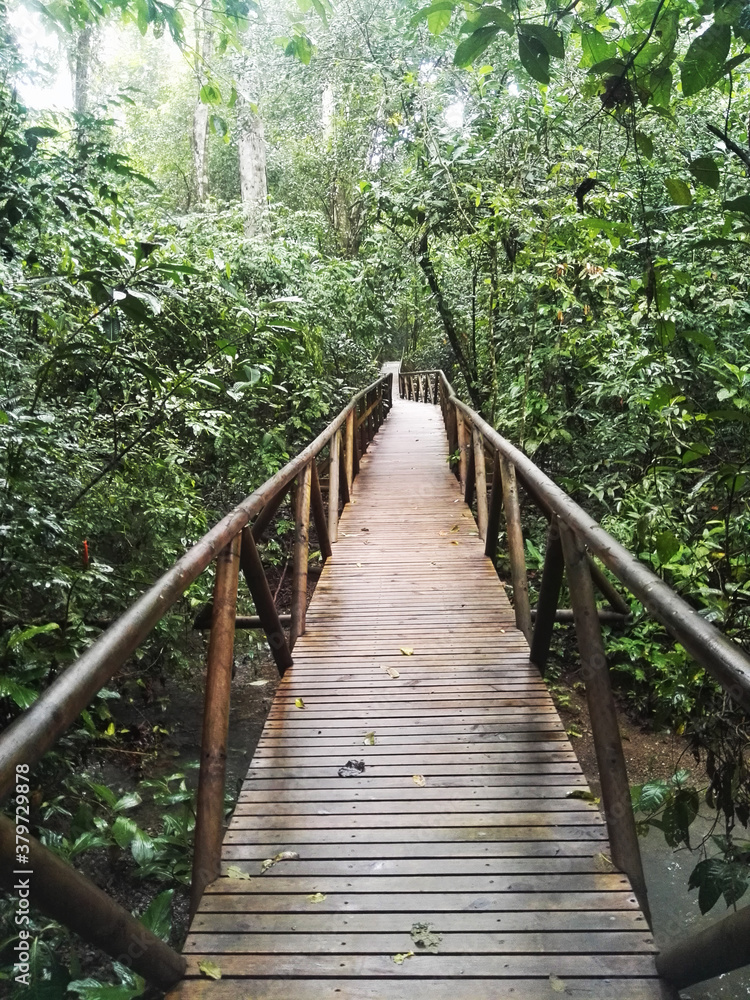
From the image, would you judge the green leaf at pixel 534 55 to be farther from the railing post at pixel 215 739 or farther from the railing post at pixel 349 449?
the railing post at pixel 349 449

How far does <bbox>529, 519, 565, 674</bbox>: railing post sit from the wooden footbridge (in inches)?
0.4

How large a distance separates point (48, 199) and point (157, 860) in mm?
2898

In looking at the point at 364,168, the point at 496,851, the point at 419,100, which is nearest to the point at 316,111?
the point at 364,168

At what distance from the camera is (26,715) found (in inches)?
44.8

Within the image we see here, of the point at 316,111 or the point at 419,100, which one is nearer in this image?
the point at 419,100

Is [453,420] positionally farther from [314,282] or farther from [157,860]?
[157,860]

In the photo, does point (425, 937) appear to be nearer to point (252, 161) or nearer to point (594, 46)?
point (594, 46)

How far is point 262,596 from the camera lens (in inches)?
117

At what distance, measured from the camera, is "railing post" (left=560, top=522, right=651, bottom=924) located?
1.91 meters

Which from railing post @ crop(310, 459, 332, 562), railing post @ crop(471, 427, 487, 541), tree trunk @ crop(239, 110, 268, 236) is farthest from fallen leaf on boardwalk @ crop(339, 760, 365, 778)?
tree trunk @ crop(239, 110, 268, 236)

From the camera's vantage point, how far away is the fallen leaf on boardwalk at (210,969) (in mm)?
1671

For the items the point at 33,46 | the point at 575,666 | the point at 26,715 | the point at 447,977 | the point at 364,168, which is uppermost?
the point at 364,168

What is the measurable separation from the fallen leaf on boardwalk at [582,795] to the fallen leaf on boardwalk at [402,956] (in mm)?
814

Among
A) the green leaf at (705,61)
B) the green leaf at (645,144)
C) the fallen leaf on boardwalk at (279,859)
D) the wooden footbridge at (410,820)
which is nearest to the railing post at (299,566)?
the wooden footbridge at (410,820)
